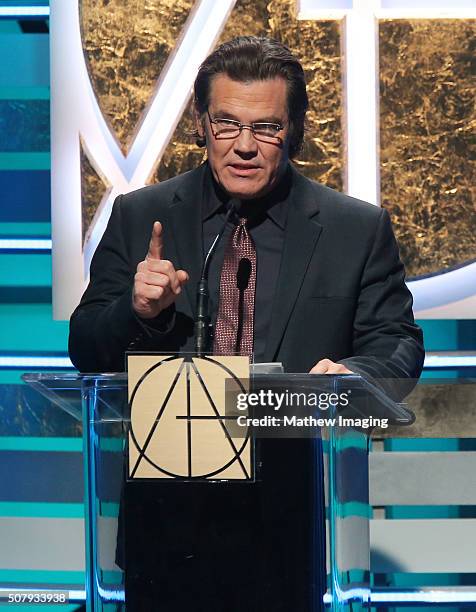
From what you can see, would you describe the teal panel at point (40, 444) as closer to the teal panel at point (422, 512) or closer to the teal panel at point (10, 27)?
the teal panel at point (422, 512)

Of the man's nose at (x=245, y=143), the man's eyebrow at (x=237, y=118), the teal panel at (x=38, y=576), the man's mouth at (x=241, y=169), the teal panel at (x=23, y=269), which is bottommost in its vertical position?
the teal panel at (x=38, y=576)

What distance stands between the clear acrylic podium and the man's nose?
0.62m

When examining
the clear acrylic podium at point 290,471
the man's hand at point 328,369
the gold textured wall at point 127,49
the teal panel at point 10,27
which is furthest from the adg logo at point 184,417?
the teal panel at point 10,27

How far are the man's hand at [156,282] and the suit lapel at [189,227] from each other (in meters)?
0.22

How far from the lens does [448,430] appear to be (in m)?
1.68

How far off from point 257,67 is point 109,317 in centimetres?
56

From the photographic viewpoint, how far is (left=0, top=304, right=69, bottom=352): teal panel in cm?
300

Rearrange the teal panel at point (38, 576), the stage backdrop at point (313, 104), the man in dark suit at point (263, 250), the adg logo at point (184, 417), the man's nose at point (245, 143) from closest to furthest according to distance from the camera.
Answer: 1. the adg logo at point (184, 417)
2. the teal panel at point (38, 576)
3. the man in dark suit at point (263, 250)
4. the man's nose at point (245, 143)
5. the stage backdrop at point (313, 104)

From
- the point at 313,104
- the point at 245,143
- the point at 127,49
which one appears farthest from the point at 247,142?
the point at 127,49

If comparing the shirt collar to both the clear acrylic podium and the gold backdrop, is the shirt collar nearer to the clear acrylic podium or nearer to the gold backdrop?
the clear acrylic podium

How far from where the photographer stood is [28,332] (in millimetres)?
3008

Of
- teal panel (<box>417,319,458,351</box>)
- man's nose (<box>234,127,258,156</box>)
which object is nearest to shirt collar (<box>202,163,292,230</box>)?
man's nose (<box>234,127,258,156</box>)

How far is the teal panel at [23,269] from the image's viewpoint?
9.80 feet

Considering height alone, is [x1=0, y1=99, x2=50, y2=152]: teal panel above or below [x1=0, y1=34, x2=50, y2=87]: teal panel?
below
